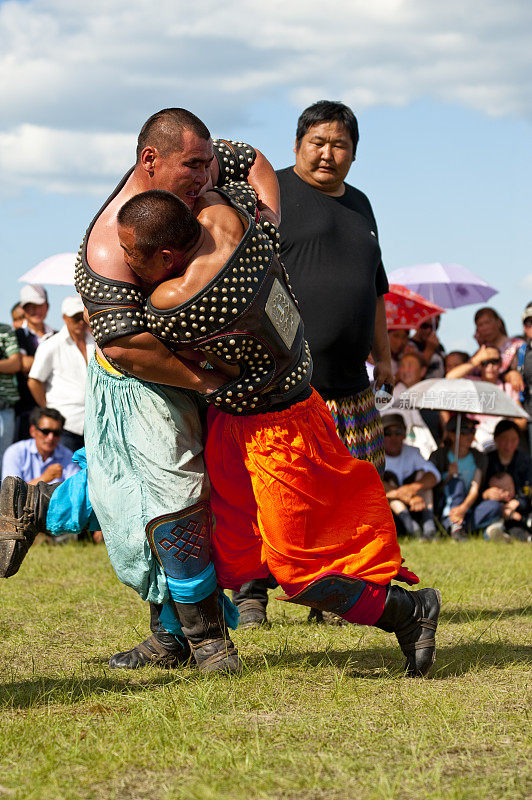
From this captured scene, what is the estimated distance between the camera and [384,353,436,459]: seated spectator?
360 inches

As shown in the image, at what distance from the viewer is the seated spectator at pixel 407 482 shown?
8531mm

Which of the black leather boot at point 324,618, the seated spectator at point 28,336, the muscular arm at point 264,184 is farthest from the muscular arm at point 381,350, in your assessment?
the seated spectator at point 28,336

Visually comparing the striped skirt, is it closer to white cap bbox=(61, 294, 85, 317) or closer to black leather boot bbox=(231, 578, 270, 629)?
black leather boot bbox=(231, 578, 270, 629)

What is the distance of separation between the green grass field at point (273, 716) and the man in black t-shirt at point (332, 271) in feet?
2.61

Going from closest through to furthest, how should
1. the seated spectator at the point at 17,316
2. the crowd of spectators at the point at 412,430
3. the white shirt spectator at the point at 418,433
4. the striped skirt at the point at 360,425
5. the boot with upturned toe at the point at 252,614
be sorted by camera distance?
the striped skirt at the point at 360,425
the boot with upturned toe at the point at 252,614
the crowd of spectators at the point at 412,430
the white shirt spectator at the point at 418,433
the seated spectator at the point at 17,316

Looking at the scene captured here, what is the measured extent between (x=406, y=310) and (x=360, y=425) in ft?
16.3

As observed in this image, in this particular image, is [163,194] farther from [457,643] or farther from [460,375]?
[460,375]

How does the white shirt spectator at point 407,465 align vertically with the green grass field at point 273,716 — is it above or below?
below

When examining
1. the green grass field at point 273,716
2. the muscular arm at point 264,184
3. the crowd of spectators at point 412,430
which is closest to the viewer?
the green grass field at point 273,716

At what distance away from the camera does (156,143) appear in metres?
3.27

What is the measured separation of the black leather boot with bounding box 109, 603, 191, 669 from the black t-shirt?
1.32m

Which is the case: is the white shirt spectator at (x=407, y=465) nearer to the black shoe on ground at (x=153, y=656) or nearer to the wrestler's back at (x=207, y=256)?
the black shoe on ground at (x=153, y=656)

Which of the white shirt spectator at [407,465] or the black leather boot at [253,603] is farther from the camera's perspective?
the white shirt spectator at [407,465]

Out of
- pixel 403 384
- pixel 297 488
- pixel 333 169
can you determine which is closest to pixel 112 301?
pixel 297 488
